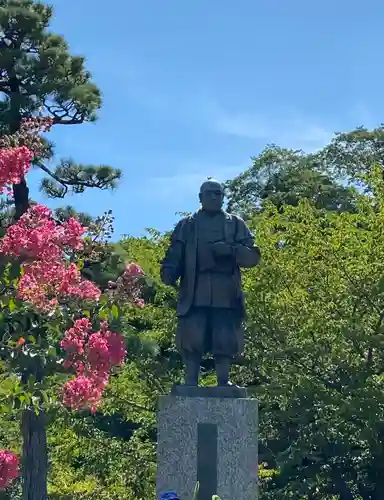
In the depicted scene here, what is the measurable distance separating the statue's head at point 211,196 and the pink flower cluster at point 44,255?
6.75ft

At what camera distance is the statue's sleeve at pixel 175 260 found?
265 inches

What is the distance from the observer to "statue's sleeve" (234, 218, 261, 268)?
662cm

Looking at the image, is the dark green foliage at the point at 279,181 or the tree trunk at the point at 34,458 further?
the dark green foliage at the point at 279,181

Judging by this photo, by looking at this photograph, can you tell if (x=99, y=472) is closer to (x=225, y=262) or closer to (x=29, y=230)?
(x=225, y=262)

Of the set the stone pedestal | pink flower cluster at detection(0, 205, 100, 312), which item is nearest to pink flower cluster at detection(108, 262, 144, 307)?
pink flower cluster at detection(0, 205, 100, 312)

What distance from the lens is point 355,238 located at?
10.9 meters

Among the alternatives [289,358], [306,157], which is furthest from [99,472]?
[306,157]

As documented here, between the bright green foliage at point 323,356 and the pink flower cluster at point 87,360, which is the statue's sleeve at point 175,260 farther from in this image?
the bright green foliage at point 323,356

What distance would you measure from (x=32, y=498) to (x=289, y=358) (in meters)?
3.95

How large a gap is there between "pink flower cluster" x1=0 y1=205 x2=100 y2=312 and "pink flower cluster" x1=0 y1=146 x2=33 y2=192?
0.76ft

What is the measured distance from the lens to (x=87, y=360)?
4.70 meters

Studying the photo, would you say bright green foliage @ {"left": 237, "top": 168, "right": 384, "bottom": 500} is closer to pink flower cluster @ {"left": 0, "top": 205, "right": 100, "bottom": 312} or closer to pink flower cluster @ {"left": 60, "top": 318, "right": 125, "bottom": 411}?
pink flower cluster @ {"left": 60, "top": 318, "right": 125, "bottom": 411}

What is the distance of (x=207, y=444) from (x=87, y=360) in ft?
6.47

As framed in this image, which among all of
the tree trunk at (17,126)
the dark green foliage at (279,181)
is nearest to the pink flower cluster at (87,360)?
the tree trunk at (17,126)
